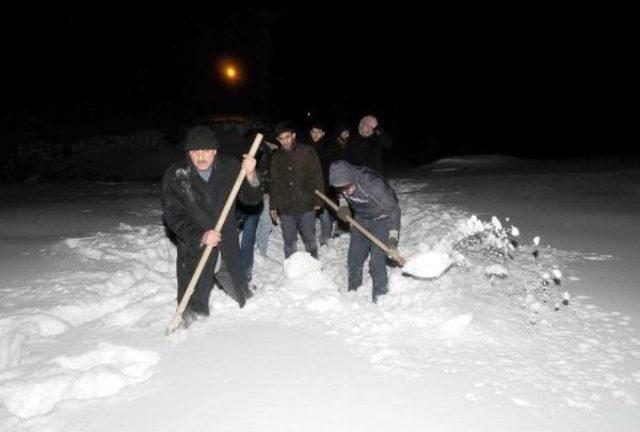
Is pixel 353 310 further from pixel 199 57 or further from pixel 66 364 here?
pixel 199 57

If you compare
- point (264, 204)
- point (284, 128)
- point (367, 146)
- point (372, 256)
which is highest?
point (284, 128)

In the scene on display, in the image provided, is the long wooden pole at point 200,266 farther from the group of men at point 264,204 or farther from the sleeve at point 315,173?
the sleeve at point 315,173

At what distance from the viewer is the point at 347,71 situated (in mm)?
30906

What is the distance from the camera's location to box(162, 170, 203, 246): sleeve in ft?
14.1

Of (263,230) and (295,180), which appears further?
(263,230)

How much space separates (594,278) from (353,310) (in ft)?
7.83

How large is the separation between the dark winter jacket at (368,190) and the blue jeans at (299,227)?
111 centimetres

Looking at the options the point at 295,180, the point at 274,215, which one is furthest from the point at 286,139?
the point at 274,215

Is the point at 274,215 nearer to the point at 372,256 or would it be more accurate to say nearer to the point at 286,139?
the point at 286,139

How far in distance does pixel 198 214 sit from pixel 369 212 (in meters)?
1.62

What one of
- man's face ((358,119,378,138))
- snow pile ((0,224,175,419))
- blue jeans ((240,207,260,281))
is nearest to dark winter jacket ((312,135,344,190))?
man's face ((358,119,378,138))

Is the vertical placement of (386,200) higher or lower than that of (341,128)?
lower

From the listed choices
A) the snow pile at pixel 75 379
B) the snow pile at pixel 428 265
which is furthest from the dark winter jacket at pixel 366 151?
the snow pile at pixel 75 379

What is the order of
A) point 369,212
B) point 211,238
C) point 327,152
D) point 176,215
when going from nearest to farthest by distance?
point 211,238
point 176,215
point 369,212
point 327,152
